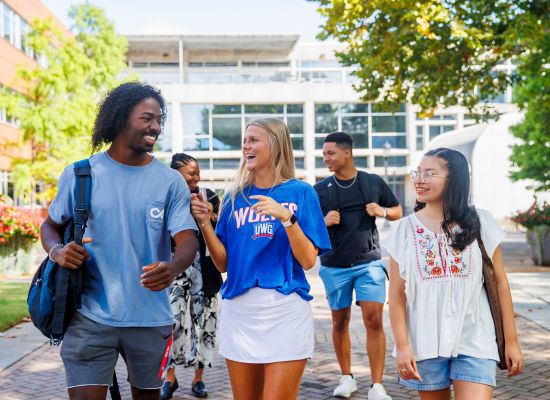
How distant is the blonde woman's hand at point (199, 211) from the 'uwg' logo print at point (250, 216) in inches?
8.6

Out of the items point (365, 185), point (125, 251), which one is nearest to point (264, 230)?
point (125, 251)

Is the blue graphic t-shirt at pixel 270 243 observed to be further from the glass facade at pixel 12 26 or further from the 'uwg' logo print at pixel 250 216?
the glass facade at pixel 12 26

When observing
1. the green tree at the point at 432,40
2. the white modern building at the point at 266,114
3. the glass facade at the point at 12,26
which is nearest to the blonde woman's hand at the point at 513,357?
the green tree at the point at 432,40

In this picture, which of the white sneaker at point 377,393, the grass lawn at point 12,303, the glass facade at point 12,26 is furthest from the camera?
the glass facade at point 12,26

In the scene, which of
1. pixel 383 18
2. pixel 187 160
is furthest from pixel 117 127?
pixel 383 18

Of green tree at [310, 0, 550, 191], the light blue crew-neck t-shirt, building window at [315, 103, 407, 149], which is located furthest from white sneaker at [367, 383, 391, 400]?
building window at [315, 103, 407, 149]

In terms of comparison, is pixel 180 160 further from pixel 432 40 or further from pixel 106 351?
pixel 432 40

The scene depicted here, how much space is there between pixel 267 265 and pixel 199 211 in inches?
17.1

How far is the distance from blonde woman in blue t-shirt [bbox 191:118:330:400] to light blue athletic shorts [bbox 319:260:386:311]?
2181 mm

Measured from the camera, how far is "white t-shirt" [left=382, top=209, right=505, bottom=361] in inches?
126

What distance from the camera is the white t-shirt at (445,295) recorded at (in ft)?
10.5

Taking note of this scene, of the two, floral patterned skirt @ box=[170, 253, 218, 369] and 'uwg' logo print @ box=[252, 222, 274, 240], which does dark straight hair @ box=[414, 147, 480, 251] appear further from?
floral patterned skirt @ box=[170, 253, 218, 369]

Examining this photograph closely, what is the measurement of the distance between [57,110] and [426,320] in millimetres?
26930

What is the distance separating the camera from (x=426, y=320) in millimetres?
3236
